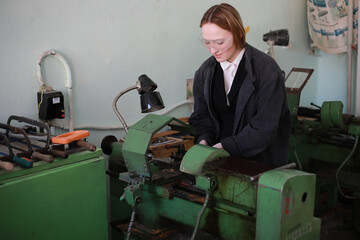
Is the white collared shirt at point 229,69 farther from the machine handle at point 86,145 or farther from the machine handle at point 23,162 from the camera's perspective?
the machine handle at point 23,162

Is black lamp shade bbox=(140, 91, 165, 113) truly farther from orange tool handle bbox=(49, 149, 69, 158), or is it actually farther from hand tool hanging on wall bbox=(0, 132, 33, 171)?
hand tool hanging on wall bbox=(0, 132, 33, 171)

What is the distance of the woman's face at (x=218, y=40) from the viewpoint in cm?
146

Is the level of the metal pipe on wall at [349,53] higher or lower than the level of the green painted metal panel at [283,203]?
higher

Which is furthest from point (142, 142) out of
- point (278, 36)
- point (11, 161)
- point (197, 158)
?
point (278, 36)

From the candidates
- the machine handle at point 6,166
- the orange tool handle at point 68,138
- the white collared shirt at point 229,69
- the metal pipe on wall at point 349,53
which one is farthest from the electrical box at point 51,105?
the metal pipe on wall at point 349,53

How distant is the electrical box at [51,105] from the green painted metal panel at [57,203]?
536 mm

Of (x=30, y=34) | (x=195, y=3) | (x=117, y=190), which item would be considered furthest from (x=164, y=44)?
(x=117, y=190)

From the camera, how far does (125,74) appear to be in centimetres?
230

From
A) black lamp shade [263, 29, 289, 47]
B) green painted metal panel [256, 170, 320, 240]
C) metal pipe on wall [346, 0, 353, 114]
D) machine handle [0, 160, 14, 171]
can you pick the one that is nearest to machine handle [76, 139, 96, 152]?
machine handle [0, 160, 14, 171]

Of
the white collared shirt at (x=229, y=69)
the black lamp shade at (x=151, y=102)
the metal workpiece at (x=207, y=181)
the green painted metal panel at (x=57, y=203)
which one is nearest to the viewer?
the metal workpiece at (x=207, y=181)

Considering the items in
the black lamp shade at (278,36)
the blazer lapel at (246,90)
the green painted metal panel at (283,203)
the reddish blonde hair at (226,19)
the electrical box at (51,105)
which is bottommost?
the green painted metal panel at (283,203)

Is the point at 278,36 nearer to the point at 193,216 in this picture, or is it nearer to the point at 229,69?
the point at 229,69

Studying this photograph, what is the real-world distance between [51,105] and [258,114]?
40.4 inches

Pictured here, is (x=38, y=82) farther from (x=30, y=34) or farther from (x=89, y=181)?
(x=89, y=181)
